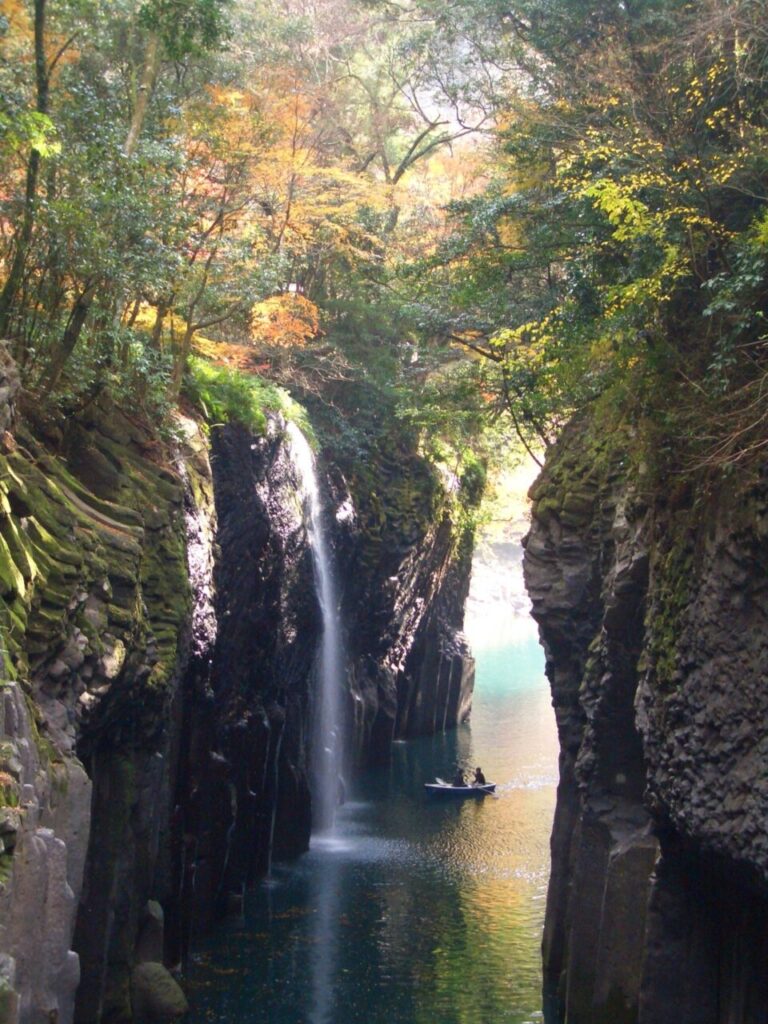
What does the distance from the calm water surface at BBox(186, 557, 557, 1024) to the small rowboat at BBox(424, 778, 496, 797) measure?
1.17ft

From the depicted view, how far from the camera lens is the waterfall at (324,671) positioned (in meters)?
28.0

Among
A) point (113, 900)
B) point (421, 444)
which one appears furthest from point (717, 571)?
point (421, 444)

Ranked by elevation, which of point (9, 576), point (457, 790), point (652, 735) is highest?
point (9, 576)

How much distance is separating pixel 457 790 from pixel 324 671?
4862mm

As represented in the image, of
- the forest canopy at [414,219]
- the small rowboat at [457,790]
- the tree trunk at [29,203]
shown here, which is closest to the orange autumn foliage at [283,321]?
the forest canopy at [414,219]

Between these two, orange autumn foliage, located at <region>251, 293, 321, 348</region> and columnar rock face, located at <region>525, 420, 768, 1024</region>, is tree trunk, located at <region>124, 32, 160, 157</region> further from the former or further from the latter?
columnar rock face, located at <region>525, 420, 768, 1024</region>

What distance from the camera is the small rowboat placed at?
31.2 metres

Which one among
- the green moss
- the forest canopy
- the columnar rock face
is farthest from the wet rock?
the forest canopy

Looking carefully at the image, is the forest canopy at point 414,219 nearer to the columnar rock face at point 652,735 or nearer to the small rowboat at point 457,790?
the columnar rock face at point 652,735

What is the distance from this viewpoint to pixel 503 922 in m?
21.3

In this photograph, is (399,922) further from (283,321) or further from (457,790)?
(283,321)

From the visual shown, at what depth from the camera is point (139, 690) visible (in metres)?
15.1

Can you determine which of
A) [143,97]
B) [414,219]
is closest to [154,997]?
[143,97]

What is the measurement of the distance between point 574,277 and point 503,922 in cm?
1165
